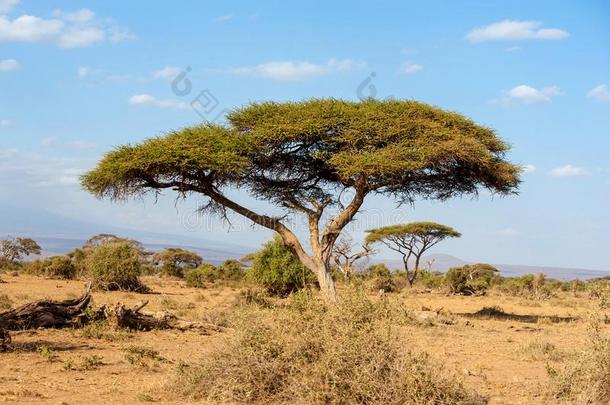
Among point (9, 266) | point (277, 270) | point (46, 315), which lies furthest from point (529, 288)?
point (46, 315)

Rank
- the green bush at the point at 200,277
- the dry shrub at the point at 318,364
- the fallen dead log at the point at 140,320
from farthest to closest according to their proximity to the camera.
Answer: the green bush at the point at 200,277 → the fallen dead log at the point at 140,320 → the dry shrub at the point at 318,364

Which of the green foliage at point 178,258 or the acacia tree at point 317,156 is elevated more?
the acacia tree at point 317,156

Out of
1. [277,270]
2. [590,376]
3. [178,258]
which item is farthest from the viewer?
[178,258]

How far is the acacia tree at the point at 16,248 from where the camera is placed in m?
49.1

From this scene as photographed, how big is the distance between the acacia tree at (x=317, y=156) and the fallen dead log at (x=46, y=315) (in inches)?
192

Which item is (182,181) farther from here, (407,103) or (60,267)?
(60,267)

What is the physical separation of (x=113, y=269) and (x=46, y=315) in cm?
1235

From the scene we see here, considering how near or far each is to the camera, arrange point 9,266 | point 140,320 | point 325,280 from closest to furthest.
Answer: point 140,320, point 325,280, point 9,266

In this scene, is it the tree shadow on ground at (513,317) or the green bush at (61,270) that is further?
the green bush at (61,270)

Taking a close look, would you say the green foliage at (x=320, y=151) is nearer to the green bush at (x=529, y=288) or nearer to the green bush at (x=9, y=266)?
the green bush at (x=529, y=288)

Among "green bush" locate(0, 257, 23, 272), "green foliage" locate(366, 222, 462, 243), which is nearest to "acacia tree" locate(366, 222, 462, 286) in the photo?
"green foliage" locate(366, 222, 462, 243)

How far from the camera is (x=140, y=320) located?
45.5ft

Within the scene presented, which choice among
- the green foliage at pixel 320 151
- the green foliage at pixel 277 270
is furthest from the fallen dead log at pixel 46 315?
the green foliage at pixel 277 270

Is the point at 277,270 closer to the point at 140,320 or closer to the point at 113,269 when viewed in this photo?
the point at 113,269
